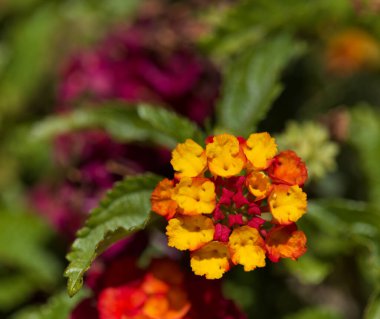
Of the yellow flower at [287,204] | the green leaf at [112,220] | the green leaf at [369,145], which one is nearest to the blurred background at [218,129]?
the green leaf at [369,145]

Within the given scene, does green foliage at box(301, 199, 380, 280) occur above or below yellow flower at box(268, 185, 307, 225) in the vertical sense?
below

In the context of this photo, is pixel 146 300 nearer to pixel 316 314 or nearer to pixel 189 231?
pixel 189 231

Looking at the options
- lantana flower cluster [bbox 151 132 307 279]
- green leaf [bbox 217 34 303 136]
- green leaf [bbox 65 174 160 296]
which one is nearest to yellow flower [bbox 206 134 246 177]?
lantana flower cluster [bbox 151 132 307 279]

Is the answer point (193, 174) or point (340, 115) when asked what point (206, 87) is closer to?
point (340, 115)

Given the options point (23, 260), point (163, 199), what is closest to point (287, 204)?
point (163, 199)

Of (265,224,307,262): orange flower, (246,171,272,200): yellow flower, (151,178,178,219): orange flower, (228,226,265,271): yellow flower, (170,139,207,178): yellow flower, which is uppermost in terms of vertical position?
(170,139,207,178): yellow flower

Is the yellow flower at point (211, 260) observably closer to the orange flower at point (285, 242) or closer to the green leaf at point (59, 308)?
the orange flower at point (285, 242)

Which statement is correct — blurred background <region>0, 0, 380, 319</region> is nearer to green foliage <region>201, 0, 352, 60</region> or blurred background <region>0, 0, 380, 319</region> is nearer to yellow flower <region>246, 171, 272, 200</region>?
green foliage <region>201, 0, 352, 60</region>
